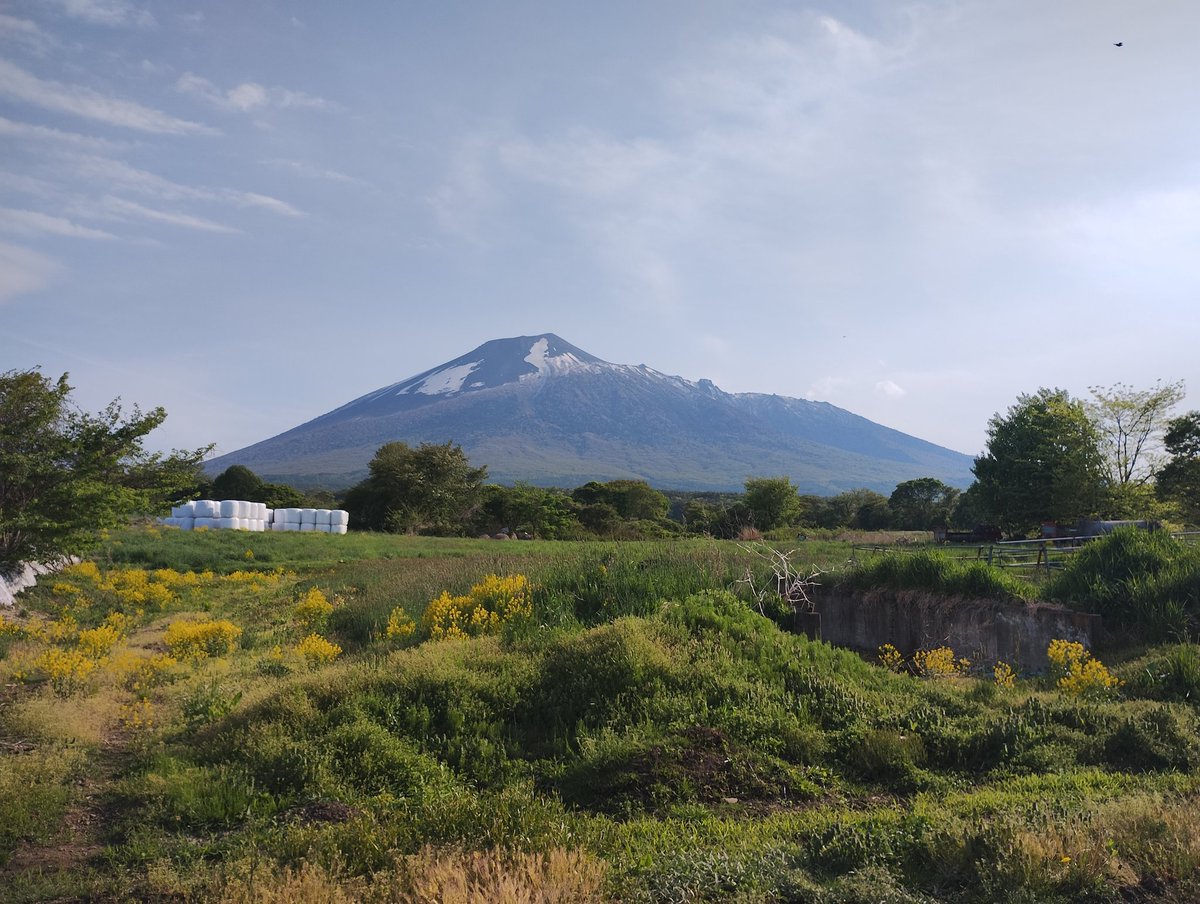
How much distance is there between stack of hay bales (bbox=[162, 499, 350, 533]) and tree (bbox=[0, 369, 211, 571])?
22147 mm

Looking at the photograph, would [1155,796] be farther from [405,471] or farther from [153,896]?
[405,471]

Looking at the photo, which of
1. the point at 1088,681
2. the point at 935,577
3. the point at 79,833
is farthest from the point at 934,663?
the point at 79,833

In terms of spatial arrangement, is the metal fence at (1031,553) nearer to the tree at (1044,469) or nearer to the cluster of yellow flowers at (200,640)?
the cluster of yellow flowers at (200,640)

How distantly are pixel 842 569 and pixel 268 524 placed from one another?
40.2 m

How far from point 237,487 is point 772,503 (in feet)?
134

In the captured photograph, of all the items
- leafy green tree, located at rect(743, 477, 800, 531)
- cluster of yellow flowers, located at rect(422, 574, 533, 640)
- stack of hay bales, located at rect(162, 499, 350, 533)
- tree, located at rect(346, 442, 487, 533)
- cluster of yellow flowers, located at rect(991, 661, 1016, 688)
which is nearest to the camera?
cluster of yellow flowers, located at rect(991, 661, 1016, 688)

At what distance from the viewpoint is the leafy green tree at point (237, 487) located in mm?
58438

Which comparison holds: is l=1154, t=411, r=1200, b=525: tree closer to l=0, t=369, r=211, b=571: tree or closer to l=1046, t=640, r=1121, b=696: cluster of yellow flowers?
l=1046, t=640, r=1121, b=696: cluster of yellow flowers

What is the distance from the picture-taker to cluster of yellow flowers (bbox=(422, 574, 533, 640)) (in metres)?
11.2

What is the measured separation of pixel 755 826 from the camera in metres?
5.59

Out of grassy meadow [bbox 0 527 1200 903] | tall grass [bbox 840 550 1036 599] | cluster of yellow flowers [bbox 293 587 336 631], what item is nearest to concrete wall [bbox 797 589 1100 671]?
tall grass [bbox 840 550 1036 599]

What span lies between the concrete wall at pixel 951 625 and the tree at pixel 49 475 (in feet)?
51.1

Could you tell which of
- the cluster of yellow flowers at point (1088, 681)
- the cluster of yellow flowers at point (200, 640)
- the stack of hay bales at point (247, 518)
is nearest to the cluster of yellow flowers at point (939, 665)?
the cluster of yellow flowers at point (1088, 681)

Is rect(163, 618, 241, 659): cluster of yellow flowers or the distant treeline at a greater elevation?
the distant treeline
